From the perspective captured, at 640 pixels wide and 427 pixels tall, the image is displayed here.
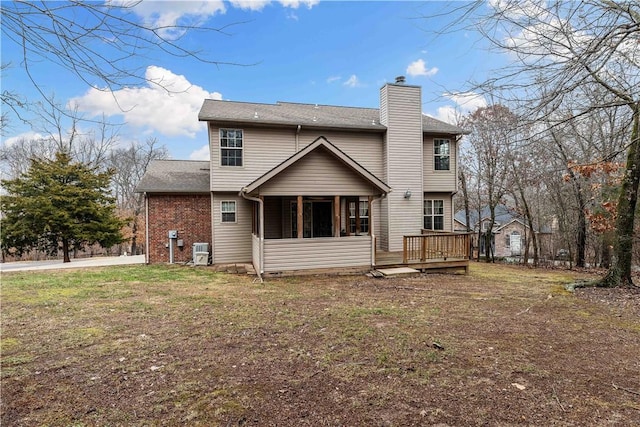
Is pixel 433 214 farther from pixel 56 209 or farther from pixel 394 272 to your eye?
pixel 56 209

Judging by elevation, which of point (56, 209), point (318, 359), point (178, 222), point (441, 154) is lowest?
point (318, 359)

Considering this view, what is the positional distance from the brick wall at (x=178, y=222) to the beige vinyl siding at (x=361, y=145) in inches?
220

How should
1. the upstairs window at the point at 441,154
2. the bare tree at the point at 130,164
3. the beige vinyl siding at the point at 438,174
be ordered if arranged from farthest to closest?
the bare tree at the point at 130,164, the upstairs window at the point at 441,154, the beige vinyl siding at the point at 438,174

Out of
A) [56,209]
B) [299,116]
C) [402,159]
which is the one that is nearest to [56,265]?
[56,209]

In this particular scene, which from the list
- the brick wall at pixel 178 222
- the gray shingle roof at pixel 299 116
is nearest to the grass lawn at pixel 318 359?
the brick wall at pixel 178 222

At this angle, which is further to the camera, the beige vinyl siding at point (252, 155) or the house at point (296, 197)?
the house at point (296, 197)

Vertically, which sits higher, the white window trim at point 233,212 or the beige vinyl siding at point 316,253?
the white window trim at point 233,212

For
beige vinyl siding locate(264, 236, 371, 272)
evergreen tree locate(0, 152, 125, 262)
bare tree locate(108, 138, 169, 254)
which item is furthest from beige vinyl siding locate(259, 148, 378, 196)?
bare tree locate(108, 138, 169, 254)

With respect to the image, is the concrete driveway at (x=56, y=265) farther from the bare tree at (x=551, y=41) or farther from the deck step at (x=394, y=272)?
the bare tree at (x=551, y=41)

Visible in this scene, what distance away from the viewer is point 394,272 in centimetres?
1025

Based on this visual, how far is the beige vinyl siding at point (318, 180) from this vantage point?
9711 millimetres

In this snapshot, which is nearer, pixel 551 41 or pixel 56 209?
pixel 551 41

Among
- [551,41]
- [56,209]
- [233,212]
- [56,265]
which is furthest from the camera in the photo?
[56,209]

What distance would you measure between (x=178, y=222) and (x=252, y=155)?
4.31m
